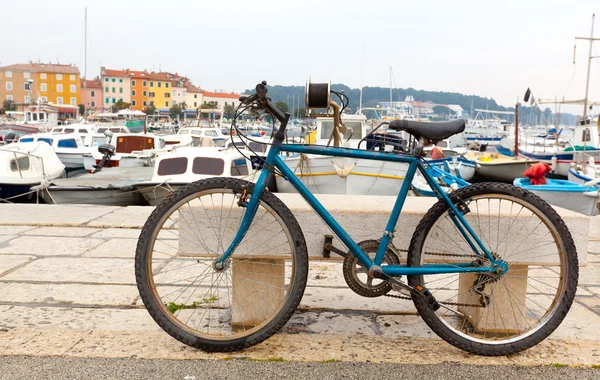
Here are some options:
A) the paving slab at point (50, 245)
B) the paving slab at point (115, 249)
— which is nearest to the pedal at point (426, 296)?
the paving slab at point (115, 249)

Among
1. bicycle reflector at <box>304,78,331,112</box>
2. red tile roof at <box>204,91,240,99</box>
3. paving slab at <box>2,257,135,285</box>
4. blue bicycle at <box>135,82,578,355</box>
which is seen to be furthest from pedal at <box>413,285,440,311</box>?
red tile roof at <box>204,91,240,99</box>

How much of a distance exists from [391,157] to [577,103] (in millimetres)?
29880

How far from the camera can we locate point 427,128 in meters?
2.90

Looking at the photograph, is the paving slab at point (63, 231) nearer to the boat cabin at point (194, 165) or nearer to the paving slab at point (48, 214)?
the paving slab at point (48, 214)

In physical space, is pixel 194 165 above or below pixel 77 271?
above

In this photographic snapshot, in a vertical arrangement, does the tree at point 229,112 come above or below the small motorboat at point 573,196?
above

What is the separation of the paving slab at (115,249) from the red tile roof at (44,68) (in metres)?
114

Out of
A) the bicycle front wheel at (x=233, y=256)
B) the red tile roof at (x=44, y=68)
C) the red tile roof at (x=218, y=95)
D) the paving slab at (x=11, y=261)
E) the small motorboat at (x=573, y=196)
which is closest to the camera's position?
the bicycle front wheel at (x=233, y=256)

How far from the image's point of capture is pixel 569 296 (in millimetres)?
2877

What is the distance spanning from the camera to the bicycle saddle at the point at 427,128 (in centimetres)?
290

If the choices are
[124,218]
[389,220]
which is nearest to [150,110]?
[124,218]

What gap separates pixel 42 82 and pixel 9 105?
28.2 ft

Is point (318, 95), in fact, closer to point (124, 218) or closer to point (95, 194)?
point (124, 218)

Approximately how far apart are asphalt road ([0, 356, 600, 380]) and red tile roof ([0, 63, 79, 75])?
117m
